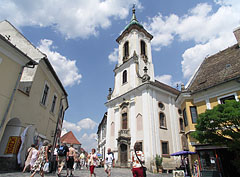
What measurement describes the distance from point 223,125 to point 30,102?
12.8m

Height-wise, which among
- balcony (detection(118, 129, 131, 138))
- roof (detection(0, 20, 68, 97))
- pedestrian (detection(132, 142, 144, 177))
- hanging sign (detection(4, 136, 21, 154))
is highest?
roof (detection(0, 20, 68, 97))

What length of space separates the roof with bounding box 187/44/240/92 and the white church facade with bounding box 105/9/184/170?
6.92 meters

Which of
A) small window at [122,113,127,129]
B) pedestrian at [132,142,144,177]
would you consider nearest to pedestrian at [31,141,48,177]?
pedestrian at [132,142,144,177]

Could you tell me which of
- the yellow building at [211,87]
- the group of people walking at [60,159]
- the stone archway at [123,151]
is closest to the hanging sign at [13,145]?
the group of people walking at [60,159]

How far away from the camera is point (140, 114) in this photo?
20.8 meters

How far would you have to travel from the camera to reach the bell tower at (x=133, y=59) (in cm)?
2465

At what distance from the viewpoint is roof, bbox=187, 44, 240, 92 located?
12103 millimetres

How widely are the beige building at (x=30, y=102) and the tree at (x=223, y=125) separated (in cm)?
1119

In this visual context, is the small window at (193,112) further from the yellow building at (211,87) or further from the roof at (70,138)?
the roof at (70,138)

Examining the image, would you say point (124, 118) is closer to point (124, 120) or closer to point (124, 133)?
point (124, 120)

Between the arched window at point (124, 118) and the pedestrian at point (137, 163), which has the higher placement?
the arched window at point (124, 118)

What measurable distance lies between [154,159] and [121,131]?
594cm

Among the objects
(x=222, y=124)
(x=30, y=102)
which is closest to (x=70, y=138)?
(x=30, y=102)

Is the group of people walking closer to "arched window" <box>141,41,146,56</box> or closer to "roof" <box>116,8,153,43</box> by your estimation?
"arched window" <box>141,41,146,56</box>
